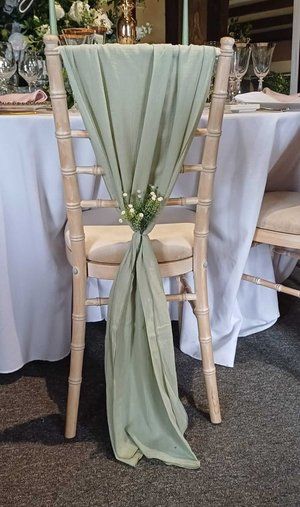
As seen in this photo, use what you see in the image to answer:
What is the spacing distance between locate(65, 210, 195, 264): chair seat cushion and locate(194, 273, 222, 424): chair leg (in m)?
0.09

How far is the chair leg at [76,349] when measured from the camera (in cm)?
118

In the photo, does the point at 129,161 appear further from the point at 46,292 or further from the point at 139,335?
the point at 46,292

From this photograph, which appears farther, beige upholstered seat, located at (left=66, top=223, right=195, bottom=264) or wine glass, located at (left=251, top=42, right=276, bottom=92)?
wine glass, located at (left=251, top=42, right=276, bottom=92)

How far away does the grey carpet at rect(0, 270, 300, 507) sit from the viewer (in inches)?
42.1

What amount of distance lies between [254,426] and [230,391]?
0.53 feet

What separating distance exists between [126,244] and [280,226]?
0.45 m

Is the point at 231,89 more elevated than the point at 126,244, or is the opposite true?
the point at 231,89

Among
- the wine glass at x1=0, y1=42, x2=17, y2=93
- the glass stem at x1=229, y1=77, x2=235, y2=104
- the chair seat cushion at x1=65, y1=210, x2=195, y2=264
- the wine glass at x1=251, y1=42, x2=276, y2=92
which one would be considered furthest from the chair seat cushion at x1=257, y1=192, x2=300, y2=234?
the wine glass at x1=0, y1=42, x2=17, y2=93

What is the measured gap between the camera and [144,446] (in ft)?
3.84

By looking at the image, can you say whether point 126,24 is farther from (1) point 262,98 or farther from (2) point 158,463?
(2) point 158,463

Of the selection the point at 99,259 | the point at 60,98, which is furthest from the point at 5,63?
the point at 99,259

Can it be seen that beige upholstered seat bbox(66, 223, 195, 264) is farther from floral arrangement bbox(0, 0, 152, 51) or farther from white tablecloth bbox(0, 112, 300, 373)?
floral arrangement bbox(0, 0, 152, 51)

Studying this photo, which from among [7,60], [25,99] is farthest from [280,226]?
[7,60]

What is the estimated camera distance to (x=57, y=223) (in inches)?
56.0
